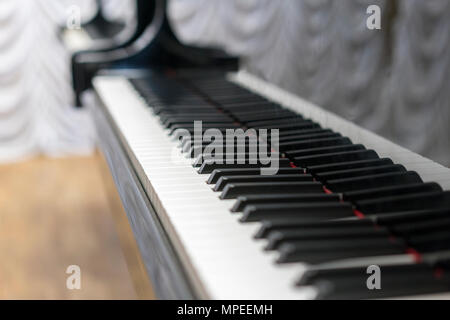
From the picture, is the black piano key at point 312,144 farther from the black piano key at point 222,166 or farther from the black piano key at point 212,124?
the black piano key at point 212,124

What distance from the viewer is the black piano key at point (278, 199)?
782 millimetres

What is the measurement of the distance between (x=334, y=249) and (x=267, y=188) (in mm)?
234

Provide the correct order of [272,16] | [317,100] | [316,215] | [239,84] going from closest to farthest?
[316,215]
[317,100]
[239,84]
[272,16]

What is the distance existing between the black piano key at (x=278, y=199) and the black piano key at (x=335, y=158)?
0.56ft

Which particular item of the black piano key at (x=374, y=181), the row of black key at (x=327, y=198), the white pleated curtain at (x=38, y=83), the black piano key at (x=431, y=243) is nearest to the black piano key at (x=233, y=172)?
the row of black key at (x=327, y=198)

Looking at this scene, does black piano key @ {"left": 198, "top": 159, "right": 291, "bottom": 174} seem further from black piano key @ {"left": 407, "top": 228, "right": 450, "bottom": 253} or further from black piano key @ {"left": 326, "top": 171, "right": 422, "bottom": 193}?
black piano key @ {"left": 407, "top": 228, "right": 450, "bottom": 253}

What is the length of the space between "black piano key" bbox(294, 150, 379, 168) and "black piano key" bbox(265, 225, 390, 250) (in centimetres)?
29

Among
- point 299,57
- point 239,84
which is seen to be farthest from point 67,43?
point 299,57

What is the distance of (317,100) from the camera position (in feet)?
3.84

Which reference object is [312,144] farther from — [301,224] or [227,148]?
[301,224]

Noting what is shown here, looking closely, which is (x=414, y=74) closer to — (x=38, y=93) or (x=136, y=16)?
(x=136, y=16)

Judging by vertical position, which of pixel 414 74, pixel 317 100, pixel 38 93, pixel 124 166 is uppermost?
pixel 414 74

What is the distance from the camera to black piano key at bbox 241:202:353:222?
0.74m

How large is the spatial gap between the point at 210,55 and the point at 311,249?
1507 millimetres
